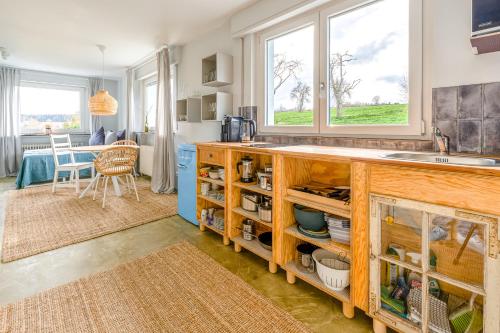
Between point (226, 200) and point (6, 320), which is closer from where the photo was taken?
point (6, 320)

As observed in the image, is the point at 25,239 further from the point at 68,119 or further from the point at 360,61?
the point at 68,119

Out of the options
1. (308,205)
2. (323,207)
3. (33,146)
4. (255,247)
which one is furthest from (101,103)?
(323,207)

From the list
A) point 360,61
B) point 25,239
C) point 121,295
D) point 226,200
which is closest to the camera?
point 121,295

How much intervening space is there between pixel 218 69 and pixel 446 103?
227 cm

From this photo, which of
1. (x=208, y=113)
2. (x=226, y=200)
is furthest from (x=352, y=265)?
(x=208, y=113)

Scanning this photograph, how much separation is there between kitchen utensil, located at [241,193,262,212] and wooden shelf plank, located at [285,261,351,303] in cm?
55

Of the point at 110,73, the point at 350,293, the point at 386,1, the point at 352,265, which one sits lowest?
the point at 350,293

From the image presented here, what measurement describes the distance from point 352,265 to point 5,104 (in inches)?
291

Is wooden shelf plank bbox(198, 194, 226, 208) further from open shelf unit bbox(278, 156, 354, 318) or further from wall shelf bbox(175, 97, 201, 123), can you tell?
wall shelf bbox(175, 97, 201, 123)

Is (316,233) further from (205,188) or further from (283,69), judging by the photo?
(283,69)

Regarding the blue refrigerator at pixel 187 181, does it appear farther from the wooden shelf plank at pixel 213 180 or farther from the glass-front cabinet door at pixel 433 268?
the glass-front cabinet door at pixel 433 268

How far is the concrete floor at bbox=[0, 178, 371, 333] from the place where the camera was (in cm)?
154

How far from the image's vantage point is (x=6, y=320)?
1457 millimetres

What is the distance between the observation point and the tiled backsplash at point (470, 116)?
1.42 meters
